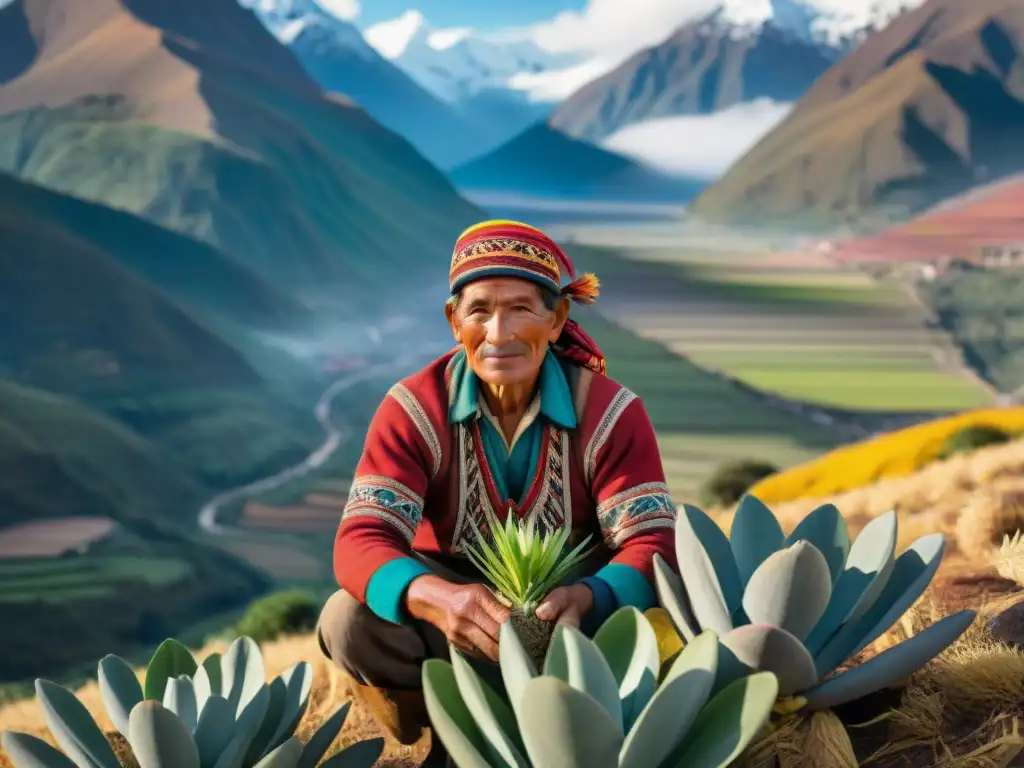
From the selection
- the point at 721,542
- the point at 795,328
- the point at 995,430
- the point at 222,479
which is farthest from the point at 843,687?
the point at 795,328

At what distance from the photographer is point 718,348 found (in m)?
20.5

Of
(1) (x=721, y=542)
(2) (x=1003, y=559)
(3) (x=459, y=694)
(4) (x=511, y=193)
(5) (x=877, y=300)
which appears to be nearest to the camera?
(3) (x=459, y=694)

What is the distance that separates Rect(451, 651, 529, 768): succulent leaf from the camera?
1.66 m

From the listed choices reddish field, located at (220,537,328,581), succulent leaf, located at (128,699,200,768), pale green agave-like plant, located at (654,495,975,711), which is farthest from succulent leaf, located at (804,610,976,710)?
reddish field, located at (220,537,328,581)

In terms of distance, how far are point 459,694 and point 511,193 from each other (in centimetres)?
2322

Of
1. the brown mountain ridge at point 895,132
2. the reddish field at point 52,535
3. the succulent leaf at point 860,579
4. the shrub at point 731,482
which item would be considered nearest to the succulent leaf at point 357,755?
the succulent leaf at point 860,579

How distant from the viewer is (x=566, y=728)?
5.07 feet

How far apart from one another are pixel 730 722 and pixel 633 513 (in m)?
0.56

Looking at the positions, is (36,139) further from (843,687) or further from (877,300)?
(843,687)

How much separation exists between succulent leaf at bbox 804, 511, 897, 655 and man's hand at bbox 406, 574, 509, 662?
54 cm

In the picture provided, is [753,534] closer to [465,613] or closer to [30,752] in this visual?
[465,613]

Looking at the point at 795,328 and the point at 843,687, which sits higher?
the point at 795,328

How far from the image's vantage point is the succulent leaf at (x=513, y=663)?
5.55 ft

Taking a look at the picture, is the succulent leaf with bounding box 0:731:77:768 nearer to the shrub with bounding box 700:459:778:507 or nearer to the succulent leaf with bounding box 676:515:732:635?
the succulent leaf with bounding box 676:515:732:635
